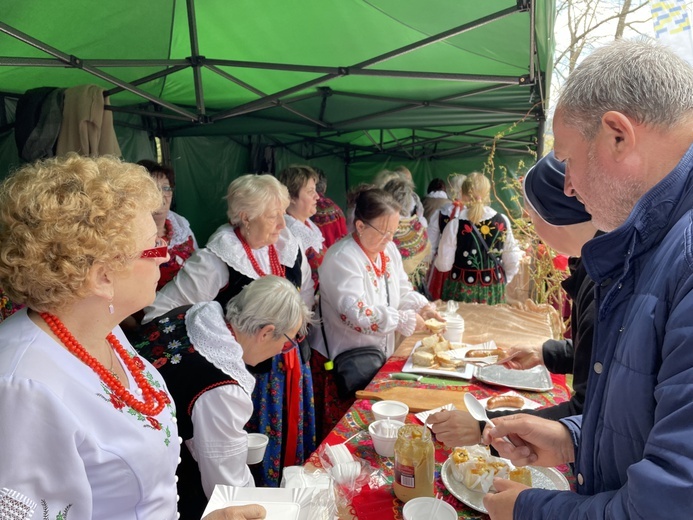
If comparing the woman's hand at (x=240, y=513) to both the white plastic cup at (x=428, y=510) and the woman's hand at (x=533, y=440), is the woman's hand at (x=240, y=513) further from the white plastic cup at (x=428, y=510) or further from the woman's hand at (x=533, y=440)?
the woman's hand at (x=533, y=440)

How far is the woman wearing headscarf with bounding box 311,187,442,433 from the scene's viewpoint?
2785 mm

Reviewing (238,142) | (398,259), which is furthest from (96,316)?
(238,142)

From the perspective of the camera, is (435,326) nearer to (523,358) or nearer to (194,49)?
(523,358)

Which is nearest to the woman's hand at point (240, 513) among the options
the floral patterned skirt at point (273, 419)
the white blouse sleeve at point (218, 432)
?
the white blouse sleeve at point (218, 432)

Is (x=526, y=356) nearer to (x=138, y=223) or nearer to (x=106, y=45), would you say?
(x=138, y=223)

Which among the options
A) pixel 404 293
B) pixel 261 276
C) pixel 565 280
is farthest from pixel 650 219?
pixel 404 293

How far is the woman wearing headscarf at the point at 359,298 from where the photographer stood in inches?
110

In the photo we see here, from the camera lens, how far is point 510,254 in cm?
453

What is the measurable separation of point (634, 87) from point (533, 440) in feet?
2.83

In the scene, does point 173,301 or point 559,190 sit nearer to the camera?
point 559,190

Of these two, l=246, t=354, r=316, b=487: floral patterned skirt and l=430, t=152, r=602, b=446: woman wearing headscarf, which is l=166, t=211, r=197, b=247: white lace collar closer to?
l=246, t=354, r=316, b=487: floral patterned skirt

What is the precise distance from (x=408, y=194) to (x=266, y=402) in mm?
2846

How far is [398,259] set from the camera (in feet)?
11.2

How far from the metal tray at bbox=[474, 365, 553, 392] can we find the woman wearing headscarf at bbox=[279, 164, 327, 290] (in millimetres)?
1899
